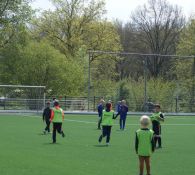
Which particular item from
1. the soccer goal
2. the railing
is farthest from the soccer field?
the railing

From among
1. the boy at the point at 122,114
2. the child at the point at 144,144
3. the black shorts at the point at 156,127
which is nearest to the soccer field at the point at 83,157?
the black shorts at the point at 156,127

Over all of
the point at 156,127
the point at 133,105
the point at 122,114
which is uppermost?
the point at 133,105

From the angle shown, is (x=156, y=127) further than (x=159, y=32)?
No

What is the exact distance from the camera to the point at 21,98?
52062mm

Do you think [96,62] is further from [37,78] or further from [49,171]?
[49,171]

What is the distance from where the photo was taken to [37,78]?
5819cm

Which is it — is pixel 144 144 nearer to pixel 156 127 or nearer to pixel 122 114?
pixel 156 127

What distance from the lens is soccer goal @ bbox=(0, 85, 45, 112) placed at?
50575mm

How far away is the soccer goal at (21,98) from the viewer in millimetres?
50575

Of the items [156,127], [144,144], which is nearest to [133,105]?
[156,127]

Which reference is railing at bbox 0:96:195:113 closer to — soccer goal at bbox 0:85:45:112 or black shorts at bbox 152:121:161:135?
soccer goal at bbox 0:85:45:112

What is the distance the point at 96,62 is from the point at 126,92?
1531 centimetres

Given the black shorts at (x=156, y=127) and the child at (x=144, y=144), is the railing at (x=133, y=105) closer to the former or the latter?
the black shorts at (x=156, y=127)

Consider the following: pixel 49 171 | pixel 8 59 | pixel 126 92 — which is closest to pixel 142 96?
pixel 126 92
